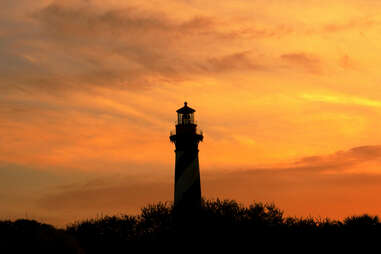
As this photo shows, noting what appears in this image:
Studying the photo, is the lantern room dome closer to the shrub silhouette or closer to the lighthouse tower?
the lighthouse tower

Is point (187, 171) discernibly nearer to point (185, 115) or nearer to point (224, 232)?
point (185, 115)

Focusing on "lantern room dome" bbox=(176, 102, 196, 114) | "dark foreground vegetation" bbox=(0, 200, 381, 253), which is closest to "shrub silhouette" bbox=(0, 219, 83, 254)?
"dark foreground vegetation" bbox=(0, 200, 381, 253)

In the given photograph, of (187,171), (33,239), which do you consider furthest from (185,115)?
(33,239)

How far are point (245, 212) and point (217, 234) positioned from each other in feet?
32.0

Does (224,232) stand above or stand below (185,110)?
below

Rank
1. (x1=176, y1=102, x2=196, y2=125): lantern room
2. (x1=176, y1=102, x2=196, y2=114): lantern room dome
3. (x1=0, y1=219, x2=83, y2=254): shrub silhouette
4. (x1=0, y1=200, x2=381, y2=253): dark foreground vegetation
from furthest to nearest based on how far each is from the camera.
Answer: (x1=176, y1=102, x2=196, y2=114): lantern room dome → (x1=176, y1=102, x2=196, y2=125): lantern room → (x1=0, y1=200, x2=381, y2=253): dark foreground vegetation → (x1=0, y1=219, x2=83, y2=254): shrub silhouette

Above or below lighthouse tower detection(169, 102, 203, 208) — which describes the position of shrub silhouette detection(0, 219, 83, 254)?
below

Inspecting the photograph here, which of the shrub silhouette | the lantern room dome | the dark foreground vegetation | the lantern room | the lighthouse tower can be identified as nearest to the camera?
the shrub silhouette

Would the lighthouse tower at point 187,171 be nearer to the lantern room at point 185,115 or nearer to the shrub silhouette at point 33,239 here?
the lantern room at point 185,115

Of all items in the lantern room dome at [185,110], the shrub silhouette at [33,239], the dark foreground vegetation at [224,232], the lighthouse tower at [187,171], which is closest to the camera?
the shrub silhouette at [33,239]

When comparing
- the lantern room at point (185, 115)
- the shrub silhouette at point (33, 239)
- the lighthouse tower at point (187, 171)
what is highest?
the lantern room at point (185, 115)

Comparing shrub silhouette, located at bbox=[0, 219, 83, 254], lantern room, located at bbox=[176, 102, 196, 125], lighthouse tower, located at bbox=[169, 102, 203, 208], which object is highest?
lantern room, located at bbox=[176, 102, 196, 125]

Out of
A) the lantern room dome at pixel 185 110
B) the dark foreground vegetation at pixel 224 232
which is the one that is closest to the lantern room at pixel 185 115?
the lantern room dome at pixel 185 110

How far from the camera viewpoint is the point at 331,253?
133ft
